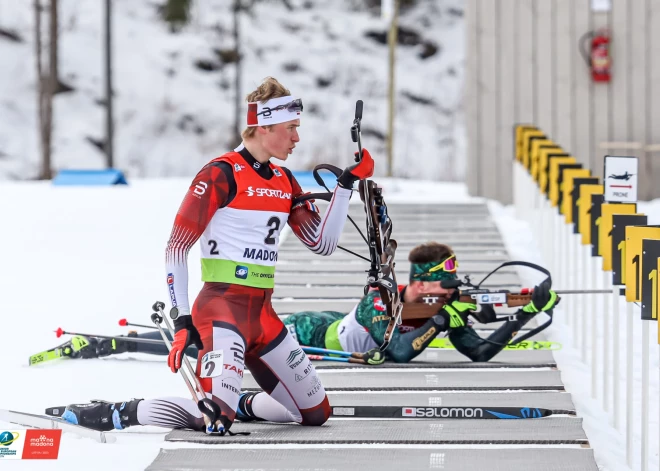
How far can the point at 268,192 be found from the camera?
519cm

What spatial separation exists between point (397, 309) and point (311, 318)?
57.5 inches

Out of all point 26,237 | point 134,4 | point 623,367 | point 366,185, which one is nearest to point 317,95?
point 134,4

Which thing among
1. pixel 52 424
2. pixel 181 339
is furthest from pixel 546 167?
A: pixel 52 424

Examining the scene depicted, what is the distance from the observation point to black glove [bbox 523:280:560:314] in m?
6.41

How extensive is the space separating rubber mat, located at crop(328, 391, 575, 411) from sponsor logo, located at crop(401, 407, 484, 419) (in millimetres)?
183

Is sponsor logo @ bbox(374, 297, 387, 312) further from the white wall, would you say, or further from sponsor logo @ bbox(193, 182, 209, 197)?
the white wall

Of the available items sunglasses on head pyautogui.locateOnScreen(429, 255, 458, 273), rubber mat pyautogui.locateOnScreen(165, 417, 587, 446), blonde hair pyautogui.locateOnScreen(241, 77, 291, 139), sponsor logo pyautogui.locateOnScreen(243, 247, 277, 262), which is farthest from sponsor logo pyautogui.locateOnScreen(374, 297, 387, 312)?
blonde hair pyautogui.locateOnScreen(241, 77, 291, 139)

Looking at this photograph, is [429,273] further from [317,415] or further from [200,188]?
[200,188]

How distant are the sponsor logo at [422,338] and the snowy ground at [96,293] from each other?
3.02 feet

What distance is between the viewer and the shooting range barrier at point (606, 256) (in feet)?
17.0

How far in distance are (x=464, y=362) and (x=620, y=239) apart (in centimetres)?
140

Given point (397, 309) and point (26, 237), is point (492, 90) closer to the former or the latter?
point (26, 237)

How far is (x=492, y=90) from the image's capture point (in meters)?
15.1

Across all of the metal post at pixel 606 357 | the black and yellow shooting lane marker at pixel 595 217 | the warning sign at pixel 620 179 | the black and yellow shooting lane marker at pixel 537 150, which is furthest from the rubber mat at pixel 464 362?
the black and yellow shooting lane marker at pixel 537 150
